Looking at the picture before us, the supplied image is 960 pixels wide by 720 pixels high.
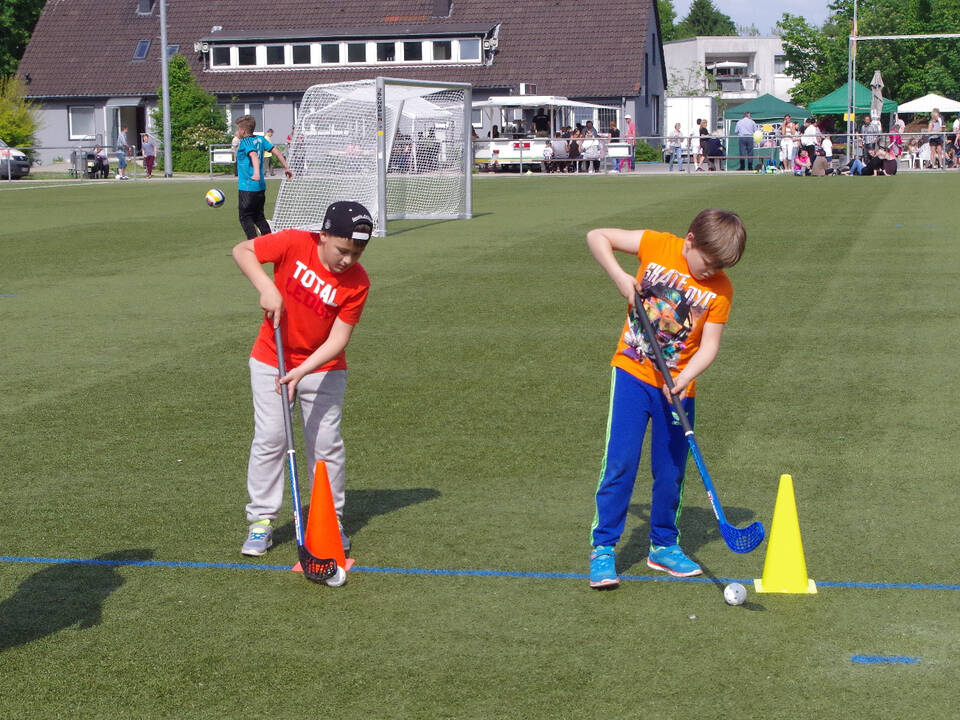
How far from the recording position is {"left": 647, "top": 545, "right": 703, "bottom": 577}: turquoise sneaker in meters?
5.20

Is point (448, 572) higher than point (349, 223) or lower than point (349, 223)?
lower

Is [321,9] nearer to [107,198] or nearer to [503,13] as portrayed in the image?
[503,13]

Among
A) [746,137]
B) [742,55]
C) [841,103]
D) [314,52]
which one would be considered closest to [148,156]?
[314,52]

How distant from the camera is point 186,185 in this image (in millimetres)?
37562

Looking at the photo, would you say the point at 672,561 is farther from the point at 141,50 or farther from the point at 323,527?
the point at 141,50

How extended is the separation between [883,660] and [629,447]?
120 cm

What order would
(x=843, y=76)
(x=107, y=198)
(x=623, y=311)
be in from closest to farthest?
(x=623, y=311) → (x=107, y=198) → (x=843, y=76)

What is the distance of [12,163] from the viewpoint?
43.0 m

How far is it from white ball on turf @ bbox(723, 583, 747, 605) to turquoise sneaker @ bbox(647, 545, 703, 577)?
14.4 inches

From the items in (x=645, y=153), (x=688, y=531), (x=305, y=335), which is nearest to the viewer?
(x=305, y=335)

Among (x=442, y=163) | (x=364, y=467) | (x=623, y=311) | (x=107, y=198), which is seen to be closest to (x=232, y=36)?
(x=107, y=198)

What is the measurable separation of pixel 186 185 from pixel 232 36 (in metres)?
25.0

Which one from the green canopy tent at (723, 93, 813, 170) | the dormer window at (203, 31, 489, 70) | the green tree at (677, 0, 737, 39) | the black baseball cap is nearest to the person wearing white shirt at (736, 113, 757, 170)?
the green canopy tent at (723, 93, 813, 170)

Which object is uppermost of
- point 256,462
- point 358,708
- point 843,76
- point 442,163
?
point 843,76
